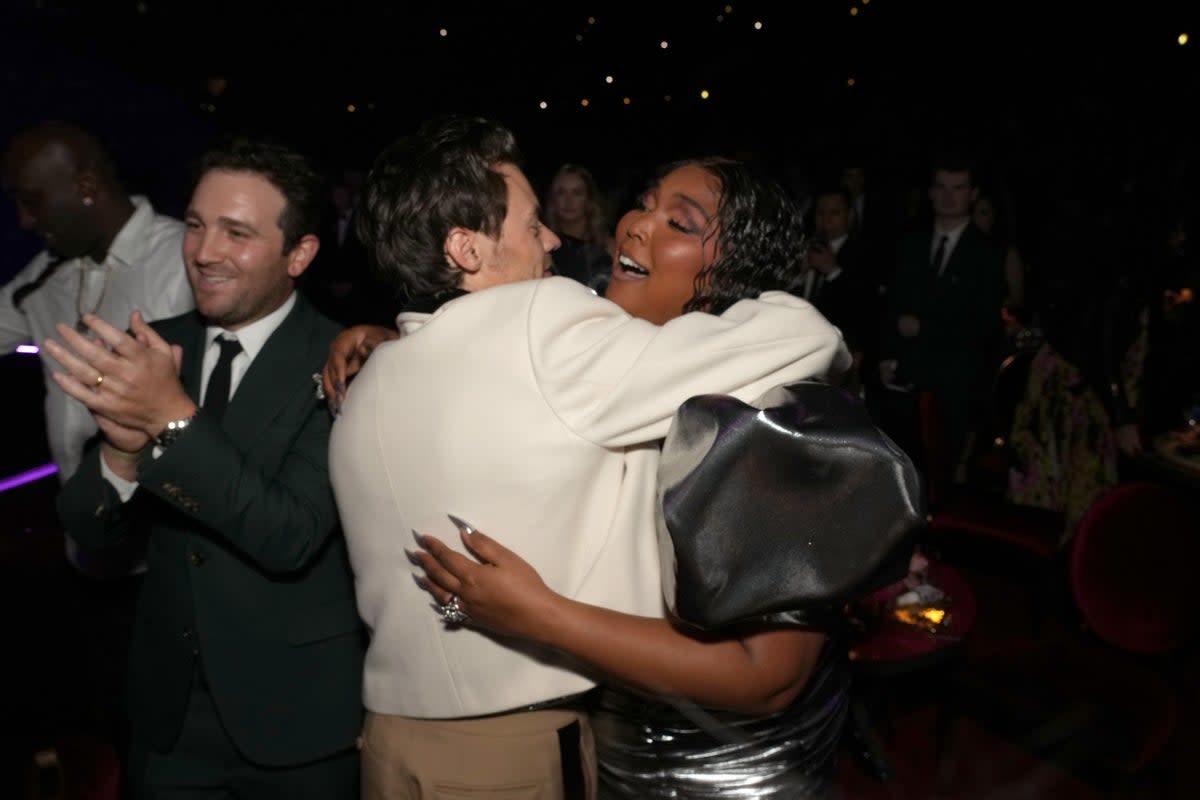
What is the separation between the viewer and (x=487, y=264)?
58.6 inches

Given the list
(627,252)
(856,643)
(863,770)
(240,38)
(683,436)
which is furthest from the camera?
(240,38)

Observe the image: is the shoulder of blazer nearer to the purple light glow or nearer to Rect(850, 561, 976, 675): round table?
Rect(850, 561, 976, 675): round table

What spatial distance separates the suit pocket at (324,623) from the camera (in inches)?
68.0

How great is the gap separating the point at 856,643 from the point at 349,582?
59.3 inches

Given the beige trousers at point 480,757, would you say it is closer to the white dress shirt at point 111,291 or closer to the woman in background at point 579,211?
the white dress shirt at point 111,291

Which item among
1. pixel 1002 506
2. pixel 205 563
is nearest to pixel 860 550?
pixel 205 563

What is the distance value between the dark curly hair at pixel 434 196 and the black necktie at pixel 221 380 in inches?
18.0

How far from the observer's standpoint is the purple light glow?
548cm

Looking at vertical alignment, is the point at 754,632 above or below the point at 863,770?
above

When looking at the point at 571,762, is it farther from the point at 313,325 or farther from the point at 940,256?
the point at 940,256

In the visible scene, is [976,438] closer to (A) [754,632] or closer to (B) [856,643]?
(B) [856,643]

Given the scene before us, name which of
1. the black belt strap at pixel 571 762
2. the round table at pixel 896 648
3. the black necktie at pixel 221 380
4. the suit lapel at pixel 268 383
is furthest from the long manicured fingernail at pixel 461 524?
the round table at pixel 896 648

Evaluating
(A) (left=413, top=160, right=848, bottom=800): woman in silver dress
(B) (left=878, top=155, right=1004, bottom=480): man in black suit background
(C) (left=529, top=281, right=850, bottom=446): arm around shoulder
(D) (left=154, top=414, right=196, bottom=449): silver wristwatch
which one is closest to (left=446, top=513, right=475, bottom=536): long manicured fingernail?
(A) (left=413, top=160, right=848, bottom=800): woman in silver dress

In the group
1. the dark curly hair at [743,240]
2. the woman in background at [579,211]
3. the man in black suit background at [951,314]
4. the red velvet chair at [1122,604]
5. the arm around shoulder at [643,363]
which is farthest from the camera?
the woman in background at [579,211]
